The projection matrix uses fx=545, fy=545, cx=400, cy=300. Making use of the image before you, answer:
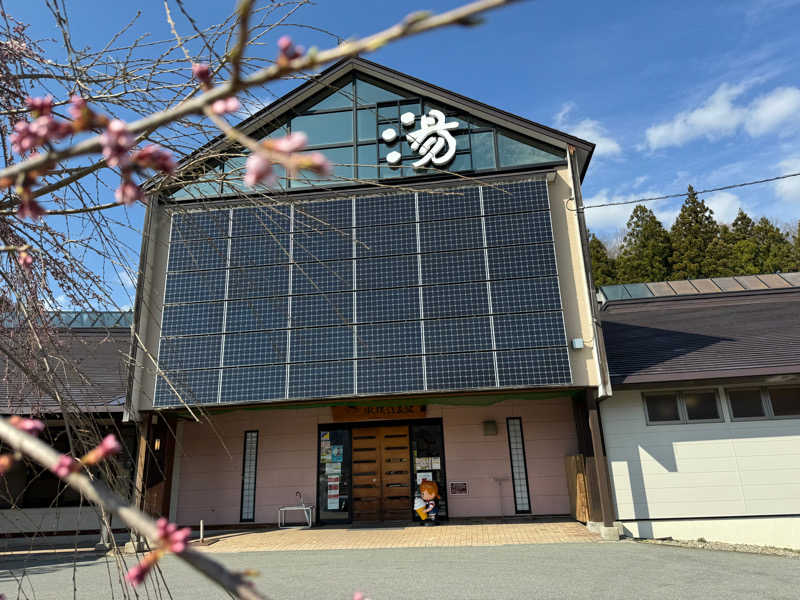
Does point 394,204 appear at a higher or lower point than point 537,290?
→ higher

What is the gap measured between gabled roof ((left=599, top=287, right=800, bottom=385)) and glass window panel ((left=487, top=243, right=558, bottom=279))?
2485 millimetres

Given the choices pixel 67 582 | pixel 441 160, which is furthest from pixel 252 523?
pixel 441 160

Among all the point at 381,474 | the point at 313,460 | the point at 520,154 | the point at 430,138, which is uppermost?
the point at 430,138

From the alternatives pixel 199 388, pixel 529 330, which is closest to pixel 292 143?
pixel 529 330

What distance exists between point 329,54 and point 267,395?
34.7 feet

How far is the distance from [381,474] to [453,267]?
5.56 m

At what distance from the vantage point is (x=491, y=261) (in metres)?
11.4

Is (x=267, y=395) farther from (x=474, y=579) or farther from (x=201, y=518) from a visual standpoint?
(x=474, y=579)

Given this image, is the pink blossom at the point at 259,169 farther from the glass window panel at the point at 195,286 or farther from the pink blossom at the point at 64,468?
the glass window panel at the point at 195,286

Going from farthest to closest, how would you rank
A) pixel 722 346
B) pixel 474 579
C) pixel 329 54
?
pixel 722 346 < pixel 474 579 < pixel 329 54

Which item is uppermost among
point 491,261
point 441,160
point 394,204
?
point 441,160

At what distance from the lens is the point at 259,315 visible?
11.5m

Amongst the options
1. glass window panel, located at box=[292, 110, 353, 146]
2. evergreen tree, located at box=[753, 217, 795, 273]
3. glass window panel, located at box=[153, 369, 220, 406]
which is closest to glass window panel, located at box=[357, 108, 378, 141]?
glass window panel, located at box=[292, 110, 353, 146]

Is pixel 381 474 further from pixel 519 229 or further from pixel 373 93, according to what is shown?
pixel 373 93
